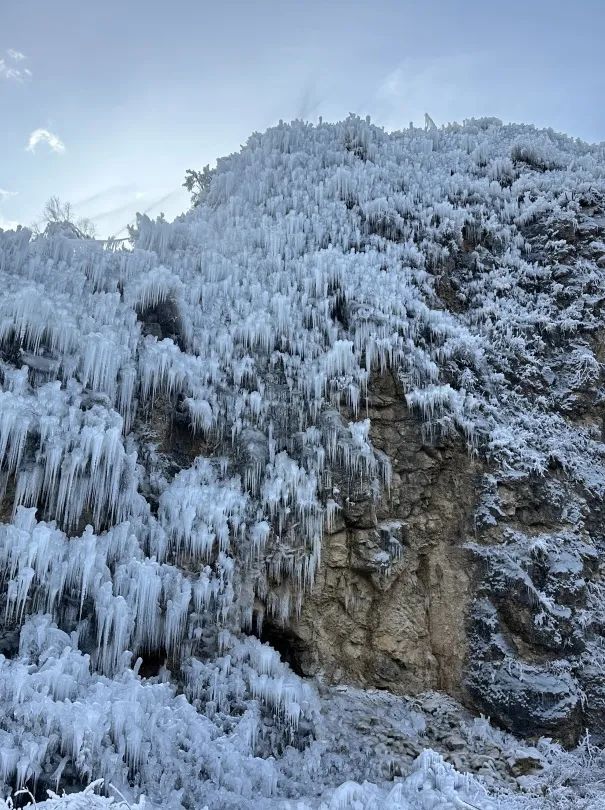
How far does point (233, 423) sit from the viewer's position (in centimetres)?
1131

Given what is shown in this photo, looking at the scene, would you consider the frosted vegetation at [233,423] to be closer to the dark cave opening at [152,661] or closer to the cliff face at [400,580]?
the dark cave opening at [152,661]

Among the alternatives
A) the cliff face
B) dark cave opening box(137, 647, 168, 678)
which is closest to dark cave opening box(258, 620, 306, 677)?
the cliff face

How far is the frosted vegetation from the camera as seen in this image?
815cm

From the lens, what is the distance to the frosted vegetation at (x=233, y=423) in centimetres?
815

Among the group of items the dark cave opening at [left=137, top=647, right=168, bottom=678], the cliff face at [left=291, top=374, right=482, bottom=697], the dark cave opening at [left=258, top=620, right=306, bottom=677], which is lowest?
the dark cave opening at [left=137, top=647, right=168, bottom=678]

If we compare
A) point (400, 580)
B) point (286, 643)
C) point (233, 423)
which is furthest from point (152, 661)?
point (400, 580)

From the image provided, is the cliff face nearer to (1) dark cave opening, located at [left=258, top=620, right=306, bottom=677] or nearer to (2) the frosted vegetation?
(1) dark cave opening, located at [left=258, top=620, right=306, bottom=677]

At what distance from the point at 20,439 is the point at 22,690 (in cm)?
319

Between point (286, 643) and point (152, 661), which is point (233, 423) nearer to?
point (286, 643)

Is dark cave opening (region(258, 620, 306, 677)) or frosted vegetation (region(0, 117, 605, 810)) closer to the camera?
frosted vegetation (region(0, 117, 605, 810))

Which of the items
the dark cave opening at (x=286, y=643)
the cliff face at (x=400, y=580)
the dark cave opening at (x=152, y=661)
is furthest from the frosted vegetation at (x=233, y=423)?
the cliff face at (x=400, y=580)

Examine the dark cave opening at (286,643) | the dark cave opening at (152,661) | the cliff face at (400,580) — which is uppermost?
the cliff face at (400,580)

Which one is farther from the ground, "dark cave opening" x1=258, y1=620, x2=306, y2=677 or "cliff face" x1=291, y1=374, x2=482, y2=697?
"cliff face" x1=291, y1=374, x2=482, y2=697

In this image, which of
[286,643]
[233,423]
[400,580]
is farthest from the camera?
[233,423]
